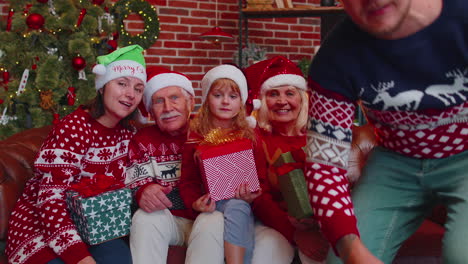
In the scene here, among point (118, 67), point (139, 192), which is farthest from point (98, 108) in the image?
point (139, 192)

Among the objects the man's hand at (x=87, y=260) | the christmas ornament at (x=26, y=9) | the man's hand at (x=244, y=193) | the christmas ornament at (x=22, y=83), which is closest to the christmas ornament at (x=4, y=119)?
the christmas ornament at (x=22, y=83)

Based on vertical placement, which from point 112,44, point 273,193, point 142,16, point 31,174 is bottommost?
point 273,193

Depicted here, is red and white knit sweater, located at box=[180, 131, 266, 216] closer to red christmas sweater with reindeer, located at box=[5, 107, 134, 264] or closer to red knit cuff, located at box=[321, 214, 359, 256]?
red christmas sweater with reindeer, located at box=[5, 107, 134, 264]

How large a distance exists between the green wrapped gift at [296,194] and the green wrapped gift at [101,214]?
643 millimetres

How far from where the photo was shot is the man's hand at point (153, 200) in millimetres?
1916

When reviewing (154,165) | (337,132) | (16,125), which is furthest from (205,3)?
(337,132)

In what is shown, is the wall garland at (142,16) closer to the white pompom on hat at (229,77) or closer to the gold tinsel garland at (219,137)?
the white pompom on hat at (229,77)

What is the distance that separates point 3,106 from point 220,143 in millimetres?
2050

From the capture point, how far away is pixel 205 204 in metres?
1.91

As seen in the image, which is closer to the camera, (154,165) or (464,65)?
(464,65)

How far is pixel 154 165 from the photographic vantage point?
213 cm

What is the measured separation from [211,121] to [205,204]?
1.56 ft

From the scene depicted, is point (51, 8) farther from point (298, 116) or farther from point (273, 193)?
Result: point (273, 193)

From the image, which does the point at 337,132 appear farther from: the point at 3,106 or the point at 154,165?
the point at 3,106
